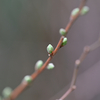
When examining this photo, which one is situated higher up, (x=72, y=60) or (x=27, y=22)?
(x=27, y=22)

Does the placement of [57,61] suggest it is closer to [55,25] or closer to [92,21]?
[55,25]

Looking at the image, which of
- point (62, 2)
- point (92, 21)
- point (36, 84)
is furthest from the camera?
point (36, 84)

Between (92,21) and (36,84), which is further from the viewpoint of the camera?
(36,84)

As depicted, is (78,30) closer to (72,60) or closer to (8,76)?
(72,60)

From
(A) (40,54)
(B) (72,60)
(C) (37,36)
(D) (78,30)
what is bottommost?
(B) (72,60)

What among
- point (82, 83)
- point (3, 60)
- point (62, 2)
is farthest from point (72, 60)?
point (3, 60)

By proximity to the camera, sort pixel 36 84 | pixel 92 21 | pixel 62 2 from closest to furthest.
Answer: pixel 62 2 < pixel 92 21 < pixel 36 84
